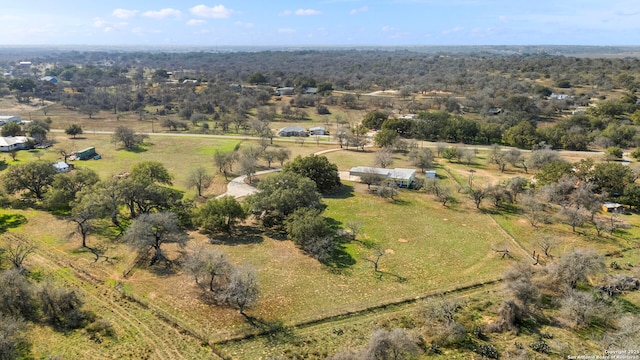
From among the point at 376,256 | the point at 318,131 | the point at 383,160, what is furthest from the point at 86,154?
the point at 376,256

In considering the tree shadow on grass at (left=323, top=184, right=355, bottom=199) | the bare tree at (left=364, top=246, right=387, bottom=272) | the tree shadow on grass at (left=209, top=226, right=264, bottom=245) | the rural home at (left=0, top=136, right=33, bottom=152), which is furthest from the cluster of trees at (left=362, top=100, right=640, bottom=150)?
the rural home at (left=0, top=136, right=33, bottom=152)

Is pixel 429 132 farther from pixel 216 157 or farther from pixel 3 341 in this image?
pixel 3 341

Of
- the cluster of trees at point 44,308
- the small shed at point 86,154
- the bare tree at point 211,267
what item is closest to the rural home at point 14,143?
the small shed at point 86,154

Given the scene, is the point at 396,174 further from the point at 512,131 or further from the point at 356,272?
the point at 512,131

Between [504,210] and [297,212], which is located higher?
[297,212]

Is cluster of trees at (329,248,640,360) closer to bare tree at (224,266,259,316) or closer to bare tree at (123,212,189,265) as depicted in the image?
bare tree at (224,266,259,316)

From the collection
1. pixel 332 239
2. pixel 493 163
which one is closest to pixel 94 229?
pixel 332 239
